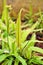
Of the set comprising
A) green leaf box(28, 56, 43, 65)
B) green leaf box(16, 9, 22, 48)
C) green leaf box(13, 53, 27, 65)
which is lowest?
green leaf box(28, 56, 43, 65)

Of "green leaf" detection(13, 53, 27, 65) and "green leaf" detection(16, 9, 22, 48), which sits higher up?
"green leaf" detection(16, 9, 22, 48)

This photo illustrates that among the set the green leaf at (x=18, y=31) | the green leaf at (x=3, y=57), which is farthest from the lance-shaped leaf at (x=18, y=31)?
the green leaf at (x=3, y=57)

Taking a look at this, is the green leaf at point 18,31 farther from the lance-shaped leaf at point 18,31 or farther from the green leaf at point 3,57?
the green leaf at point 3,57

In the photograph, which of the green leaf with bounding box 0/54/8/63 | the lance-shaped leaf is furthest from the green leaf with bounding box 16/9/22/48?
the green leaf with bounding box 0/54/8/63

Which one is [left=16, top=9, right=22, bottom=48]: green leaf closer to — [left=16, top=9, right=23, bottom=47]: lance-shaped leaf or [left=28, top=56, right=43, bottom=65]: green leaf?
[left=16, top=9, right=23, bottom=47]: lance-shaped leaf

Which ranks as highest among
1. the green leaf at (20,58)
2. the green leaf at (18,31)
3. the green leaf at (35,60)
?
the green leaf at (18,31)

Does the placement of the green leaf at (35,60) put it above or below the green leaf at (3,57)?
below

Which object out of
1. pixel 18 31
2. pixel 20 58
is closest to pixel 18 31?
pixel 18 31

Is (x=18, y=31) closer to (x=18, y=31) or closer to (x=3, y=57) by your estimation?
(x=18, y=31)

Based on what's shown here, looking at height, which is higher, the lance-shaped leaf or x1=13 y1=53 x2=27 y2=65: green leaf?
the lance-shaped leaf

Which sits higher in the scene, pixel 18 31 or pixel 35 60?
pixel 18 31

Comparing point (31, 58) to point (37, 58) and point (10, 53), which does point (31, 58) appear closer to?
point (37, 58)

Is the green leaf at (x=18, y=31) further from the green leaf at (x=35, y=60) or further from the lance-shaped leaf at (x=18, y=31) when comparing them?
the green leaf at (x=35, y=60)

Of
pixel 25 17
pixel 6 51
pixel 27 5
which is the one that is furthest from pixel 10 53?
pixel 27 5
